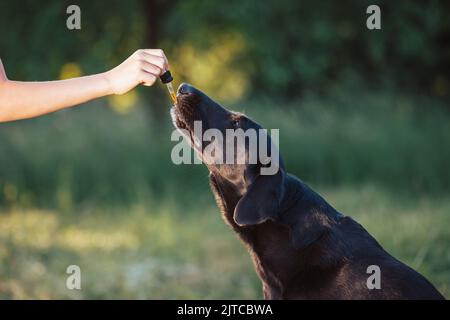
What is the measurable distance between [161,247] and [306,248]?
4.24 meters

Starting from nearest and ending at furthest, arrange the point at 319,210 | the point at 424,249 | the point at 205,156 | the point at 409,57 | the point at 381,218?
1. the point at 319,210
2. the point at 205,156
3. the point at 424,249
4. the point at 381,218
5. the point at 409,57

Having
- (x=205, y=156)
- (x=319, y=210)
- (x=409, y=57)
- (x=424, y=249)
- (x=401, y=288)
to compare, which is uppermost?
(x=409, y=57)

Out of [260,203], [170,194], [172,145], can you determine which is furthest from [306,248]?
[172,145]

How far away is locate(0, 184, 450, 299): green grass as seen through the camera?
Answer: 602 centimetres

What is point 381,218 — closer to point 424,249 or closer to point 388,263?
point 424,249

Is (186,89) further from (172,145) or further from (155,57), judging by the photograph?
(172,145)

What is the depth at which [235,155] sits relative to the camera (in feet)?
12.7

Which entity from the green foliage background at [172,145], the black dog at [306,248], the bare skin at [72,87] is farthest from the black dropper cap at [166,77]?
the green foliage background at [172,145]

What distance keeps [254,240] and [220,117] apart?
2.54 ft

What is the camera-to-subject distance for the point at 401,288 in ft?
11.2

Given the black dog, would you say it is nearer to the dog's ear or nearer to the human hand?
the dog's ear

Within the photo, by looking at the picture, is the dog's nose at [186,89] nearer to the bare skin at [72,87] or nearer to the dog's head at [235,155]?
the dog's head at [235,155]

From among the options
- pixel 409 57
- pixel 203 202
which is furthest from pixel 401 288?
pixel 409 57

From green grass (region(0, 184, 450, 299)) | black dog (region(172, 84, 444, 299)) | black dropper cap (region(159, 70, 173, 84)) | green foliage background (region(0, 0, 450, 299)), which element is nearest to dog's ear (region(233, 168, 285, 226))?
black dog (region(172, 84, 444, 299))
